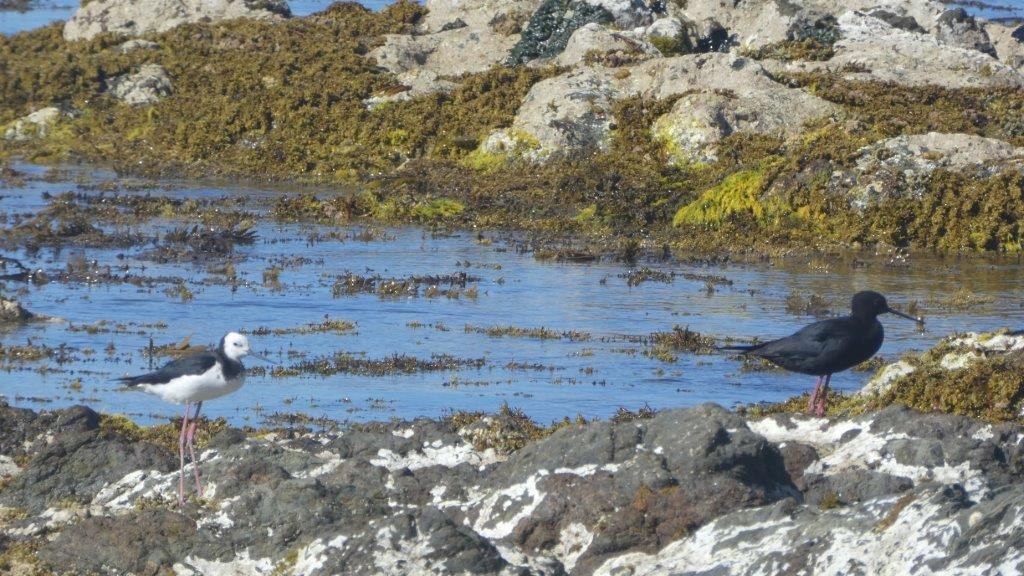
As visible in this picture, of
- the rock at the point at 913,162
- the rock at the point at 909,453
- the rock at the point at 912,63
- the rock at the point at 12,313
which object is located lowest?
the rock at the point at 12,313

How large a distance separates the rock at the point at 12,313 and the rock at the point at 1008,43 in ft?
88.5

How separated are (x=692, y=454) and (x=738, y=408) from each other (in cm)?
484

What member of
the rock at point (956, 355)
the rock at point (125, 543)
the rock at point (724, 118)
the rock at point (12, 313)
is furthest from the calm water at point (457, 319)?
the rock at point (724, 118)

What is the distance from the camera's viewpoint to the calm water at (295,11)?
65750mm

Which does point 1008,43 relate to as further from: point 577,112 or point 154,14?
point 154,14

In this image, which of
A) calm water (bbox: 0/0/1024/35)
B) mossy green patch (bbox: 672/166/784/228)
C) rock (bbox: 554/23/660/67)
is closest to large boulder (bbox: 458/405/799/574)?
mossy green patch (bbox: 672/166/784/228)

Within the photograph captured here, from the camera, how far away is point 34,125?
36125 millimetres

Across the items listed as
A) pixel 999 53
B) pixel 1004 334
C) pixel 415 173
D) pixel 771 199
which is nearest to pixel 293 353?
pixel 1004 334

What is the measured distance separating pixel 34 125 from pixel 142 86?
2.73m

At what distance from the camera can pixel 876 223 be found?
23.7m

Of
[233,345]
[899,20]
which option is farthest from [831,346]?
[899,20]

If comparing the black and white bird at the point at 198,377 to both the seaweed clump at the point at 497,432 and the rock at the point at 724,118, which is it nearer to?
the seaweed clump at the point at 497,432

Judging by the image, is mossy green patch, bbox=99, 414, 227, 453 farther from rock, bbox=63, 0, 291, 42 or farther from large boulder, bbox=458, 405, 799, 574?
rock, bbox=63, 0, 291, 42

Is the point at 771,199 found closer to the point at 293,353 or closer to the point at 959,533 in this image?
the point at 293,353
